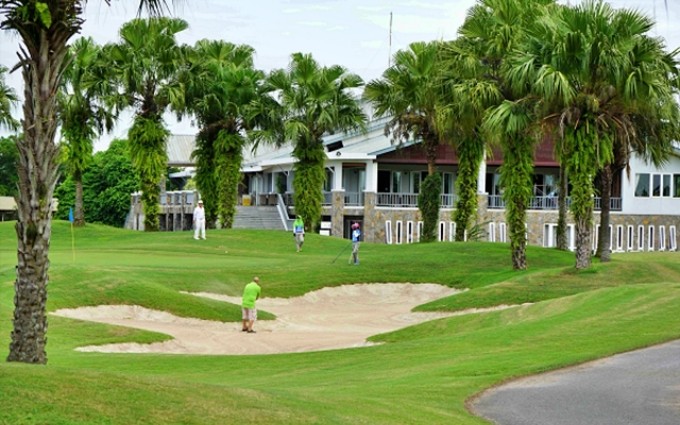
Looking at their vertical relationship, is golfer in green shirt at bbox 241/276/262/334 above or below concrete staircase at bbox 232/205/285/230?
below

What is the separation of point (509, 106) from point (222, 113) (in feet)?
83.4

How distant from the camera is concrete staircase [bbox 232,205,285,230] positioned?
73.6m

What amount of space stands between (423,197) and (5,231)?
2094cm

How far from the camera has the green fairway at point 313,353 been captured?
13.4 m

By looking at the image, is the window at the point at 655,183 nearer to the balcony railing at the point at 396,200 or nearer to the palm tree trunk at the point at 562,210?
the balcony railing at the point at 396,200

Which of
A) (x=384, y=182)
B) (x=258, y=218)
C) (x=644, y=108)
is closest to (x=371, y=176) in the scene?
(x=384, y=182)

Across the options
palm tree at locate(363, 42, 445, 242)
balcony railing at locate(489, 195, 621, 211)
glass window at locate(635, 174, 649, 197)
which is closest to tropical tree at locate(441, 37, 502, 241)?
palm tree at locate(363, 42, 445, 242)

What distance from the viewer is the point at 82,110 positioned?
208ft

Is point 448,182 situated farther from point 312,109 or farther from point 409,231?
point 312,109

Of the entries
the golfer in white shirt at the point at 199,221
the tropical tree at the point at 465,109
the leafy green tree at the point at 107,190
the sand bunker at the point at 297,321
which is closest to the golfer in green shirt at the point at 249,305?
the sand bunker at the point at 297,321

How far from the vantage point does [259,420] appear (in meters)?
13.2

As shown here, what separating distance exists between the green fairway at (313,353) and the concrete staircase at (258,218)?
1149cm

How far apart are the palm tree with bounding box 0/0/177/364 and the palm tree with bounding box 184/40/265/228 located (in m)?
45.3

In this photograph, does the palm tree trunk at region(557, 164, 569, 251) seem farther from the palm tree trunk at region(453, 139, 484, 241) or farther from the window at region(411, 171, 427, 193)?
the window at region(411, 171, 427, 193)
